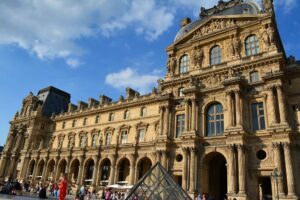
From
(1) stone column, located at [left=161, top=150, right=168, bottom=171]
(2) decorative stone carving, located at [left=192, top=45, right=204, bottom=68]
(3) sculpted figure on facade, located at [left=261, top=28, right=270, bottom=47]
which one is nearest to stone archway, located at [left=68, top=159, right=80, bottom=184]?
(1) stone column, located at [left=161, top=150, right=168, bottom=171]

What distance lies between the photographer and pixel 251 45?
32156mm

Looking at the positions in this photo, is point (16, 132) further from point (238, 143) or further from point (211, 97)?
point (238, 143)

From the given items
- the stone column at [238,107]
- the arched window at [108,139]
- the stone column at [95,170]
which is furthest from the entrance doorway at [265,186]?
the arched window at [108,139]

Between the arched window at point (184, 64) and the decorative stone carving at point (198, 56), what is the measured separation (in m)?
1.51

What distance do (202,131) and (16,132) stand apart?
147 ft

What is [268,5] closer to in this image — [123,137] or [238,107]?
[238,107]

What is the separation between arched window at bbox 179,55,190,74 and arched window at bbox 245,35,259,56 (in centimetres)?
806

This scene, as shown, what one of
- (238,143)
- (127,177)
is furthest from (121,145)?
(238,143)

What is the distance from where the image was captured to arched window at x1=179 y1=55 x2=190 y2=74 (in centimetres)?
3708

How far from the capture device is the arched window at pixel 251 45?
3164cm

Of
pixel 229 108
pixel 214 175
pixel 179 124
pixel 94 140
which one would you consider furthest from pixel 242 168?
pixel 94 140

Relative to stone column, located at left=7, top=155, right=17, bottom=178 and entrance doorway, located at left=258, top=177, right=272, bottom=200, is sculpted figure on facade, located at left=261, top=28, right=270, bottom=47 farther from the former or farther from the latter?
stone column, located at left=7, top=155, right=17, bottom=178

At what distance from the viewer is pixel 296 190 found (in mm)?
23516

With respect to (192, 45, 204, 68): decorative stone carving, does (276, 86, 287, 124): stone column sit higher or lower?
lower
